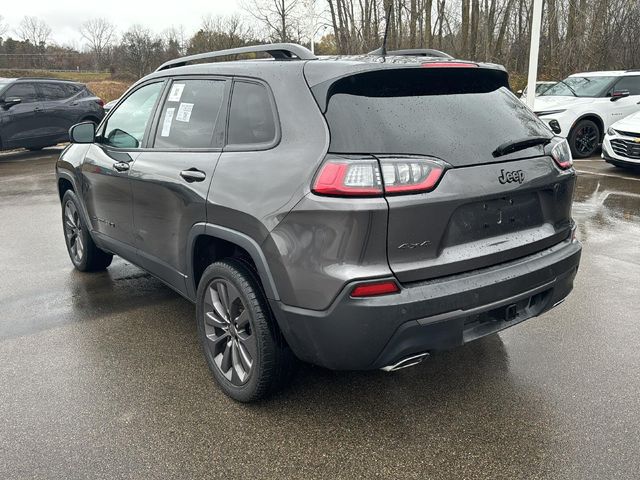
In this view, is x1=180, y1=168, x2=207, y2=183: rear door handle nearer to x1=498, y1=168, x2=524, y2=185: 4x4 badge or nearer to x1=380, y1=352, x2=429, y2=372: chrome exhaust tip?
x1=380, y1=352, x2=429, y2=372: chrome exhaust tip

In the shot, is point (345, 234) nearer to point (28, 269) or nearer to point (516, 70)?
point (28, 269)

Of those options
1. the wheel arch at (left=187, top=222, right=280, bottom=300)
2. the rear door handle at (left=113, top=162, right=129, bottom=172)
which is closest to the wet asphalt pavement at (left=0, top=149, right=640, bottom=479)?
the wheel arch at (left=187, top=222, right=280, bottom=300)

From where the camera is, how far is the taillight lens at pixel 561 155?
9.72 ft

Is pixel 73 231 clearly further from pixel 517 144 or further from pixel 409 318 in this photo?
pixel 517 144

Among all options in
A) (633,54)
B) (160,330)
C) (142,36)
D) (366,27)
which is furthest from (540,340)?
(142,36)

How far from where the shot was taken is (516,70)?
28.9 meters

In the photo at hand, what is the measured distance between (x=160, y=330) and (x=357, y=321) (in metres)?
2.00

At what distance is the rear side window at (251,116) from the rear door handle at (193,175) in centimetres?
23

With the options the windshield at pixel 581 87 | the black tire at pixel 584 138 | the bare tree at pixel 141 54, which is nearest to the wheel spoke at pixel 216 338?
the black tire at pixel 584 138

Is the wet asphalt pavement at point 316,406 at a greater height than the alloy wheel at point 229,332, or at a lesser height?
lesser

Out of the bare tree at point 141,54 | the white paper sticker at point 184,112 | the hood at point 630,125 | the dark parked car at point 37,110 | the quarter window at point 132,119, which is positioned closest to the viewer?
the white paper sticker at point 184,112

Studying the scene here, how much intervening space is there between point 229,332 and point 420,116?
1441 mm

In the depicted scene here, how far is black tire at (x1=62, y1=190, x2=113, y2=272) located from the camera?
4926 millimetres

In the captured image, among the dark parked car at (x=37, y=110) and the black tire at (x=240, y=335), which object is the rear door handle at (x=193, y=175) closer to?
the black tire at (x=240, y=335)
